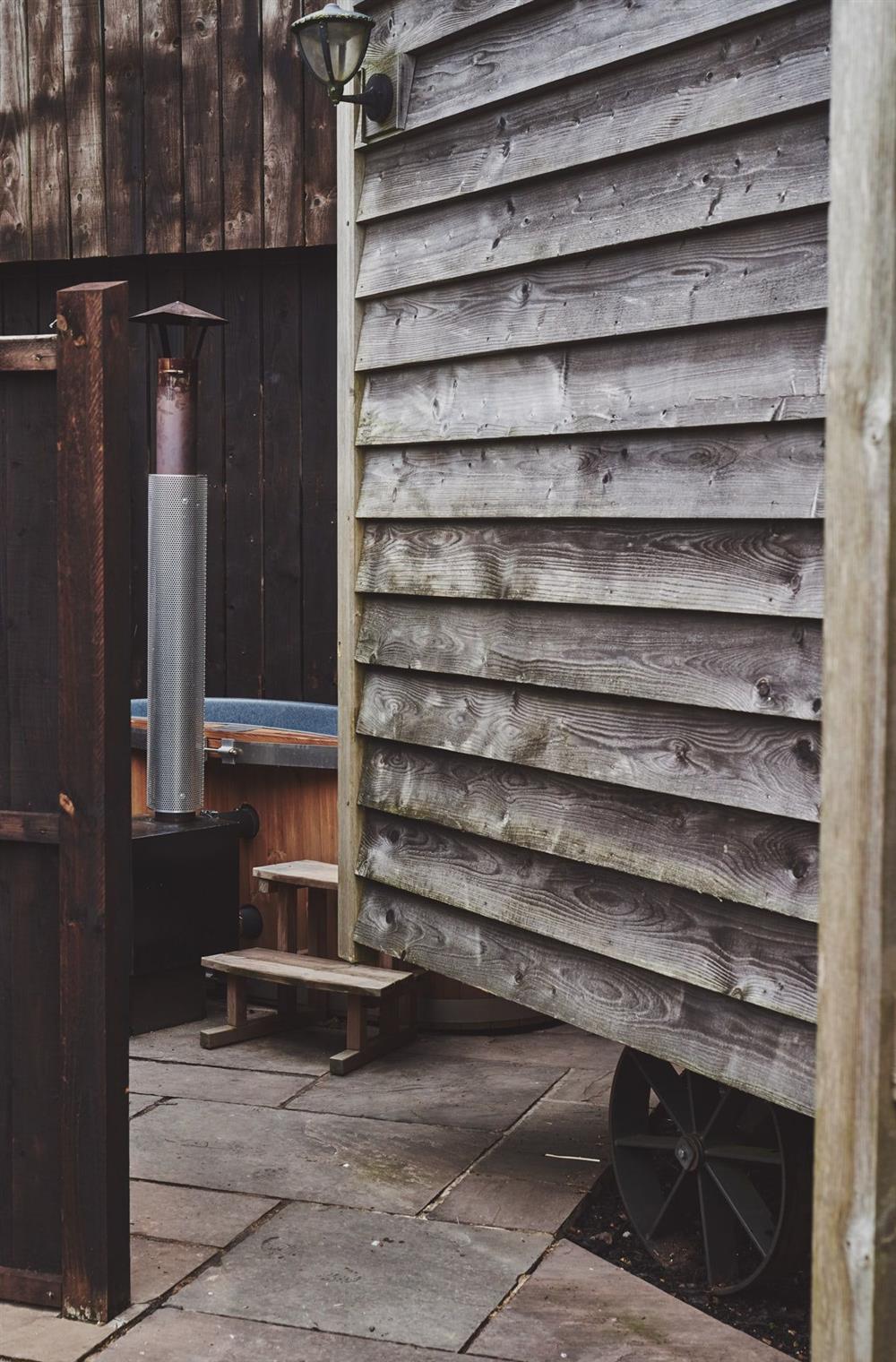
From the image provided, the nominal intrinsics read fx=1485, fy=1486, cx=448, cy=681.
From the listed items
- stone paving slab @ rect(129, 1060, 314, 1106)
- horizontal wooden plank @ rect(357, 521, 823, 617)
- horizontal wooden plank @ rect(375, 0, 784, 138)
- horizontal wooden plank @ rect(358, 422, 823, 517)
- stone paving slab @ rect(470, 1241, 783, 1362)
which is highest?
horizontal wooden plank @ rect(375, 0, 784, 138)

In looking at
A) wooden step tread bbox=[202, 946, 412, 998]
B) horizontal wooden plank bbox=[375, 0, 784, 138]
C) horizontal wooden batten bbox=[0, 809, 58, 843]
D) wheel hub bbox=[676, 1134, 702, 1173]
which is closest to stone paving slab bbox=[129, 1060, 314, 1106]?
wooden step tread bbox=[202, 946, 412, 998]

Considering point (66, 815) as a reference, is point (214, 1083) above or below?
below

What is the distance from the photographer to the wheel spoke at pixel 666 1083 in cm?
371

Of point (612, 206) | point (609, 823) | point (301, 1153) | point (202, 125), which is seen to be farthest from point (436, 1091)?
point (202, 125)

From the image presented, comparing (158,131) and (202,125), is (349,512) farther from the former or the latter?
(158,131)

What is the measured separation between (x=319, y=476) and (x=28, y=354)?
3.59m

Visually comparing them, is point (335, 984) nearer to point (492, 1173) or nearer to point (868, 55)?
point (492, 1173)

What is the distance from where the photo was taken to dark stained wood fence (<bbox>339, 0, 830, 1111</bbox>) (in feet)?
9.55

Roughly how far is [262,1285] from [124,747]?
131 cm

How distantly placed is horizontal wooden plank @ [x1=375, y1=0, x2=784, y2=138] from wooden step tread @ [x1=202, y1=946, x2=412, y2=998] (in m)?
2.73

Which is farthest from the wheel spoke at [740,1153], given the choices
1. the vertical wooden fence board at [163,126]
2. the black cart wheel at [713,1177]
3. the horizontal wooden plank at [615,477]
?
the vertical wooden fence board at [163,126]

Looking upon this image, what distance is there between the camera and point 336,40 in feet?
13.3

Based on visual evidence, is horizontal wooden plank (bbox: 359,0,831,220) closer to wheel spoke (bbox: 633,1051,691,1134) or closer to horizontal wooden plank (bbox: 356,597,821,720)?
horizontal wooden plank (bbox: 356,597,821,720)

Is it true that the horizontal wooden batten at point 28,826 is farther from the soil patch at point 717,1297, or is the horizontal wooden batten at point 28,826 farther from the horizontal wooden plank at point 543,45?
the horizontal wooden plank at point 543,45
